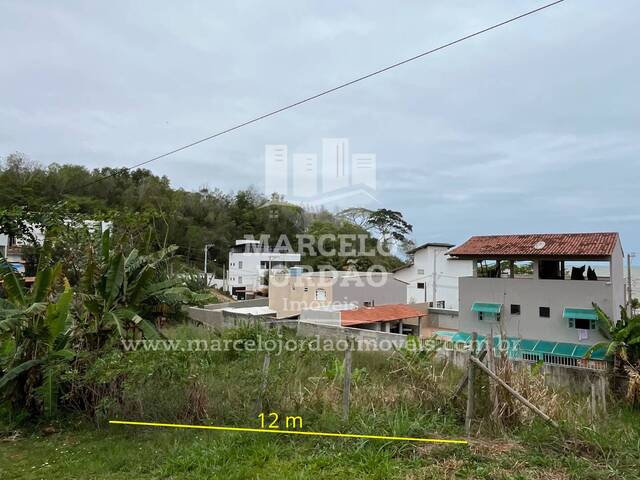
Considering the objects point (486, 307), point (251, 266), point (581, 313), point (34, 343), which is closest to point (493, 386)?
point (34, 343)

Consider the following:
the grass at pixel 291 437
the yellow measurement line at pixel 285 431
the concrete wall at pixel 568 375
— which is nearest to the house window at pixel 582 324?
the concrete wall at pixel 568 375

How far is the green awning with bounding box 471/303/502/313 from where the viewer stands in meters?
16.2

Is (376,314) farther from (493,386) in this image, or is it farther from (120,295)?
(493,386)

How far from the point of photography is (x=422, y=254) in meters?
28.1

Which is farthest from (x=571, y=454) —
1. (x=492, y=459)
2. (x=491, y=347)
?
(x=491, y=347)

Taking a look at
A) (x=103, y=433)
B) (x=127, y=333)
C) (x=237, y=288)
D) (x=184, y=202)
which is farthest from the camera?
(x=184, y=202)

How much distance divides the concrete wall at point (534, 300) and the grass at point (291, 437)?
Answer: 10.5 m

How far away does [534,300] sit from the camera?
15.6m

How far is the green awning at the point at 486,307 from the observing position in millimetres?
16219

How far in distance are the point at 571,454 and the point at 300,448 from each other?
232 cm

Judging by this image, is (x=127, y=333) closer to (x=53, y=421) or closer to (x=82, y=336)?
(x=82, y=336)

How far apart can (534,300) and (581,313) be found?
5.46 feet

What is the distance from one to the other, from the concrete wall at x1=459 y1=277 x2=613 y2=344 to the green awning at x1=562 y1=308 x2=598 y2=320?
0.20m

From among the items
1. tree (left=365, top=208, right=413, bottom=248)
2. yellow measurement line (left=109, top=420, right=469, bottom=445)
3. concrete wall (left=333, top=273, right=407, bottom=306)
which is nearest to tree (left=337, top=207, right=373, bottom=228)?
tree (left=365, top=208, right=413, bottom=248)
